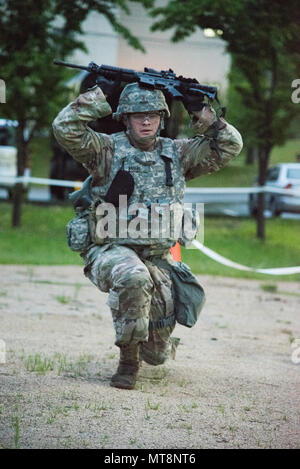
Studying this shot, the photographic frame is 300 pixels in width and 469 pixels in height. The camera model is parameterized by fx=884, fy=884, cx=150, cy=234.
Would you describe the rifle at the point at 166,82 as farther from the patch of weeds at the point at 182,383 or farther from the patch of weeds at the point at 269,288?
the patch of weeds at the point at 269,288

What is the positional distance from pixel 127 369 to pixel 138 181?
1.20m

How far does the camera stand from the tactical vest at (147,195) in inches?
222

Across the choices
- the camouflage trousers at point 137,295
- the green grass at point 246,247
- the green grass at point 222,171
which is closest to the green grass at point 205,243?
the green grass at point 246,247

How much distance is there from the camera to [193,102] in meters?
5.60

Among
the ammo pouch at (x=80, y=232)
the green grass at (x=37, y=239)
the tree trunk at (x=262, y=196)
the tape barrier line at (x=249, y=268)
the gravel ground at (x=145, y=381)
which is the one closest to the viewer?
the gravel ground at (x=145, y=381)

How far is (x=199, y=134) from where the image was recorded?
229 inches

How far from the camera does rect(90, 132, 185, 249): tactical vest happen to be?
564cm

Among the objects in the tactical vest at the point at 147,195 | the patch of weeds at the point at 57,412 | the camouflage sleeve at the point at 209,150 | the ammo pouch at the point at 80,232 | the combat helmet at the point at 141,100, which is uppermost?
the combat helmet at the point at 141,100

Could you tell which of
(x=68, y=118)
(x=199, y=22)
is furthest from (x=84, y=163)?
(x=199, y=22)

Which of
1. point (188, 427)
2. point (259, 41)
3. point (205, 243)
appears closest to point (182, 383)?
point (188, 427)

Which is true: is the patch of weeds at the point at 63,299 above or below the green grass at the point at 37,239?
above

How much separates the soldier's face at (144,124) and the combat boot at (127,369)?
4.44 feet

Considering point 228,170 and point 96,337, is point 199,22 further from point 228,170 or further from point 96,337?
point 228,170
